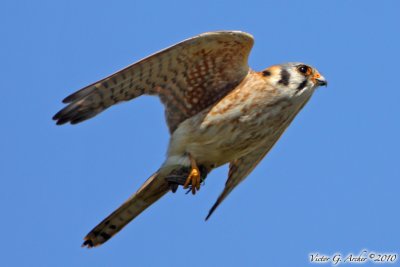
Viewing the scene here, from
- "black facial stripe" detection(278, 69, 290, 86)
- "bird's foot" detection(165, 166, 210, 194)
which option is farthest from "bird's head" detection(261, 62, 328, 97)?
"bird's foot" detection(165, 166, 210, 194)

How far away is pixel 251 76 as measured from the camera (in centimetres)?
987

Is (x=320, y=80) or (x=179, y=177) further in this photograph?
(x=320, y=80)

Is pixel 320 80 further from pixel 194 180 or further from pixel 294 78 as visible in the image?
pixel 194 180

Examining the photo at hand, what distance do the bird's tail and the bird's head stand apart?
148 centimetres

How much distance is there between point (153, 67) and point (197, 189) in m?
1.27

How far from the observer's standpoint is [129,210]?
9898mm

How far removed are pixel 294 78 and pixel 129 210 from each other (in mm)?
2116

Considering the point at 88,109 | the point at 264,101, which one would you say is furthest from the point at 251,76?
the point at 88,109

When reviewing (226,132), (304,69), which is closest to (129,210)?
(226,132)

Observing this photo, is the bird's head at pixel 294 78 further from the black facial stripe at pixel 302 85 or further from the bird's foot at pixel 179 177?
the bird's foot at pixel 179 177

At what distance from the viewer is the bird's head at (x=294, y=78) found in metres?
9.70

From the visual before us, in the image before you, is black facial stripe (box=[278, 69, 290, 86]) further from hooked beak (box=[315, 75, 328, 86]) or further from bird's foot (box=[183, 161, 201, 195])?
bird's foot (box=[183, 161, 201, 195])

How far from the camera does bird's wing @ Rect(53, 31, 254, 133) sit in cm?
912

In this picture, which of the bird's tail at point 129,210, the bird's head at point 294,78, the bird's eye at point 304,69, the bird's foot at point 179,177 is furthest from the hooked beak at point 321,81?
Answer: the bird's tail at point 129,210
